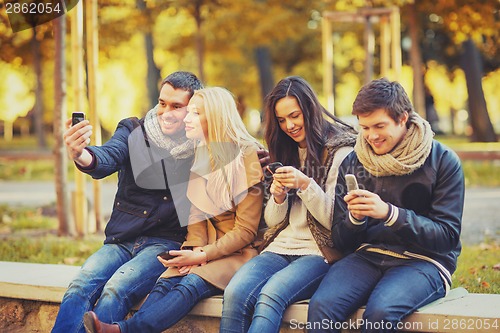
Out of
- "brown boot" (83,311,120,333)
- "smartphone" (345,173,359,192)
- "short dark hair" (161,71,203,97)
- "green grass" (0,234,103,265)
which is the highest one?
"short dark hair" (161,71,203,97)

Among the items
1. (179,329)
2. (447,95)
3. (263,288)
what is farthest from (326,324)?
(447,95)

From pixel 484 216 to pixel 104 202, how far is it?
5588mm

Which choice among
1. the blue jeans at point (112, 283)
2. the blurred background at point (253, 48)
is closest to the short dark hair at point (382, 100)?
the blue jeans at point (112, 283)

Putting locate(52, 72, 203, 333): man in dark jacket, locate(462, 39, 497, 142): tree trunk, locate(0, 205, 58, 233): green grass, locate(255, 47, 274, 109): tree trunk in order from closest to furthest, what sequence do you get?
locate(52, 72, 203, 333): man in dark jacket → locate(0, 205, 58, 233): green grass → locate(462, 39, 497, 142): tree trunk → locate(255, 47, 274, 109): tree trunk

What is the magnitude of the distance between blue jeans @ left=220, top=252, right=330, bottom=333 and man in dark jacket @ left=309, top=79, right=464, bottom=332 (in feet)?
0.40

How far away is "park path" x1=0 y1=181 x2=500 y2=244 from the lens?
7.70 m

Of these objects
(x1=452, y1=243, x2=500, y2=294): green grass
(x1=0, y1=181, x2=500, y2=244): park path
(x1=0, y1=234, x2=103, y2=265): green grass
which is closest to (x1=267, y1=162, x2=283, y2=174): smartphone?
(x1=452, y1=243, x2=500, y2=294): green grass

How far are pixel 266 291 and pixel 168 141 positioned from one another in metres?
1.24

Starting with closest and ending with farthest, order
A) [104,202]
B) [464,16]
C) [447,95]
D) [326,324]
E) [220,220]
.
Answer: [326,324], [220,220], [104,202], [464,16], [447,95]

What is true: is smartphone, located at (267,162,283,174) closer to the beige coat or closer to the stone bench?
the beige coat

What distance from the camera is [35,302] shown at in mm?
4352

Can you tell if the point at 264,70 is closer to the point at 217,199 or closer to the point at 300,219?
the point at 217,199

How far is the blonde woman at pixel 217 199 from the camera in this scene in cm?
387

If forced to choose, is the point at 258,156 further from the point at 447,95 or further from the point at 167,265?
the point at 447,95
